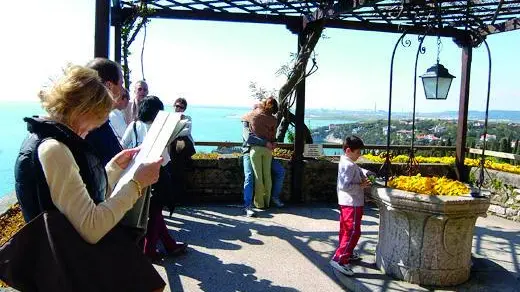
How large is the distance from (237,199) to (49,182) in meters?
5.89

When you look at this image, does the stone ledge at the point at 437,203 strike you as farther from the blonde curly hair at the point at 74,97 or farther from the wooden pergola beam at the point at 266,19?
the wooden pergola beam at the point at 266,19

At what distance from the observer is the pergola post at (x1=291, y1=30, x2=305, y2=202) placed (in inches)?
297

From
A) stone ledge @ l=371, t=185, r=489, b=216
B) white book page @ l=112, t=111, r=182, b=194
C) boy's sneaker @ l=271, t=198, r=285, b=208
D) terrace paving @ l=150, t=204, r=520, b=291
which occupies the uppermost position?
white book page @ l=112, t=111, r=182, b=194

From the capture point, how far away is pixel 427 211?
12.5ft

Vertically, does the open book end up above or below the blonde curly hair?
below

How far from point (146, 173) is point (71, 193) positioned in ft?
1.10

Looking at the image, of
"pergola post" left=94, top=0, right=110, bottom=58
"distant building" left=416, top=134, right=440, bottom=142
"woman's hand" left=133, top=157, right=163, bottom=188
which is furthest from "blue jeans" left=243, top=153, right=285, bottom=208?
"woman's hand" left=133, top=157, right=163, bottom=188

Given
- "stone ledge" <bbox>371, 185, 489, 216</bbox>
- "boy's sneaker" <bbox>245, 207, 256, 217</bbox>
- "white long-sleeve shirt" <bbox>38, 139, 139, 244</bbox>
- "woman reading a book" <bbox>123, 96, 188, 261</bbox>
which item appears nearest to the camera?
"white long-sleeve shirt" <bbox>38, 139, 139, 244</bbox>

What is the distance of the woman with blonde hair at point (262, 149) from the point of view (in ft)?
22.4

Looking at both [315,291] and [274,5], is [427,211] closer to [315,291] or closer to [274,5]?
[315,291]

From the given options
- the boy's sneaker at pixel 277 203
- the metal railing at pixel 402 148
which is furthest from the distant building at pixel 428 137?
the boy's sneaker at pixel 277 203

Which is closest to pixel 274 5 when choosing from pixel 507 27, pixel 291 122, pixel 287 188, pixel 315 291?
pixel 291 122

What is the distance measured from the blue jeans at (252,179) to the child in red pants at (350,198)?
8.46ft

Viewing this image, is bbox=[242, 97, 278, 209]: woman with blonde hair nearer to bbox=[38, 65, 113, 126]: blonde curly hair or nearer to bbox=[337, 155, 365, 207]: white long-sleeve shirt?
bbox=[337, 155, 365, 207]: white long-sleeve shirt
